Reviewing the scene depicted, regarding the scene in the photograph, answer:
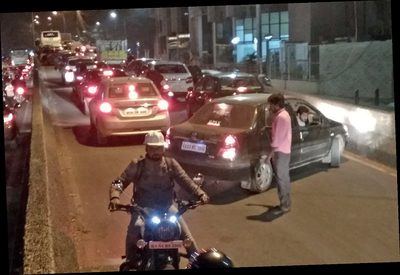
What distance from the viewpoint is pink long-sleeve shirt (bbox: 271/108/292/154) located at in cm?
816

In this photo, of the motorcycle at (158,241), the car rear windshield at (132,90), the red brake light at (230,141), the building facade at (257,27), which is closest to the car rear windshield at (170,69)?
the building facade at (257,27)

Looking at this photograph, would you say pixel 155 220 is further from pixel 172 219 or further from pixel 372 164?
pixel 372 164

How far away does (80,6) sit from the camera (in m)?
7.71

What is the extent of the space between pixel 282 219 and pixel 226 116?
6.81 feet

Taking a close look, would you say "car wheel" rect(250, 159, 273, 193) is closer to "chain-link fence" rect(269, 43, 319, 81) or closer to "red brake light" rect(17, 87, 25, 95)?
"red brake light" rect(17, 87, 25, 95)

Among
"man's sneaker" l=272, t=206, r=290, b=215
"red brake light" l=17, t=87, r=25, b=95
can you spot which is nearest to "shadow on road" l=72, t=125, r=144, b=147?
"man's sneaker" l=272, t=206, r=290, b=215

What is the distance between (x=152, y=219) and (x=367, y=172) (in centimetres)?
677

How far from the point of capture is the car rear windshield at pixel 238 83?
15617 mm

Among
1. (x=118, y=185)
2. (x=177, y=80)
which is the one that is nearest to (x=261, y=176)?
(x=118, y=185)

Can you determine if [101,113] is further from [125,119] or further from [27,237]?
[27,237]

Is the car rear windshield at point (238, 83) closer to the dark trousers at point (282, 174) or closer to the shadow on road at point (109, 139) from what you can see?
the shadow on road at point (109, 139)

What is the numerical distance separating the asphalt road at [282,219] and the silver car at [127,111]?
1.48 m

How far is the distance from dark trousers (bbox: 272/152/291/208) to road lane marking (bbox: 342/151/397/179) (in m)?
3.01

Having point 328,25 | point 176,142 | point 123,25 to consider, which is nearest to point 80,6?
point 176,142
